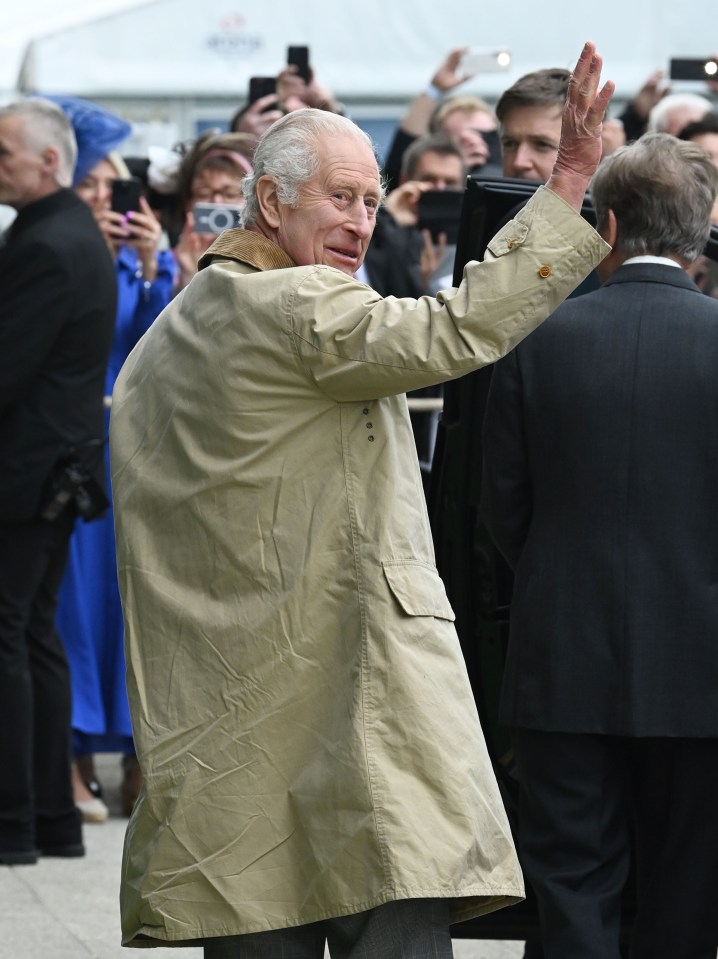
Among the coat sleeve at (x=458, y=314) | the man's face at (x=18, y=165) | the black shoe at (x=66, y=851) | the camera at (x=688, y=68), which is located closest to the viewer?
the coat sleeve at (x=458, y=314)

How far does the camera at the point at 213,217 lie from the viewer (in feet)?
20.0

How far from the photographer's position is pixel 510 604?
13.1ft

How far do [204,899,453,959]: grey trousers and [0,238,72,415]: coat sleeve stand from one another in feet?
9.23

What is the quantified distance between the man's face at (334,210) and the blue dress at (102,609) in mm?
3367

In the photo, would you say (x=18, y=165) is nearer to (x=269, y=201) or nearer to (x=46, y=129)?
(x=46, y=129)

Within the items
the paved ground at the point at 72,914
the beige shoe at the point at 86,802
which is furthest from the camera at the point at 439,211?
the paved ground at the point at 72,914

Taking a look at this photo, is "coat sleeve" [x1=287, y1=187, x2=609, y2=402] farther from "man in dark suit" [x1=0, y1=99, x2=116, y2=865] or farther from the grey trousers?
"man in dark suit" [x1=0, y1=99, x2=116, y2=865]

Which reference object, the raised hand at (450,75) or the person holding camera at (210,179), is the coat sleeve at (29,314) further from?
the raised hand at (450,75)

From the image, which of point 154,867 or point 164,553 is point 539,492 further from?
point 154,867

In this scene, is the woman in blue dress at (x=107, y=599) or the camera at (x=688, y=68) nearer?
the woman in blue dress at (x=107, y=599)

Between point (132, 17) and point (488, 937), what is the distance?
9536mm

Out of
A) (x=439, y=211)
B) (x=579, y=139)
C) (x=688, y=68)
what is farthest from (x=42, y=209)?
(x=579, y=139)

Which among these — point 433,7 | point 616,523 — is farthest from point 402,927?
point 433,7

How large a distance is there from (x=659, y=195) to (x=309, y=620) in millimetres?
1206
